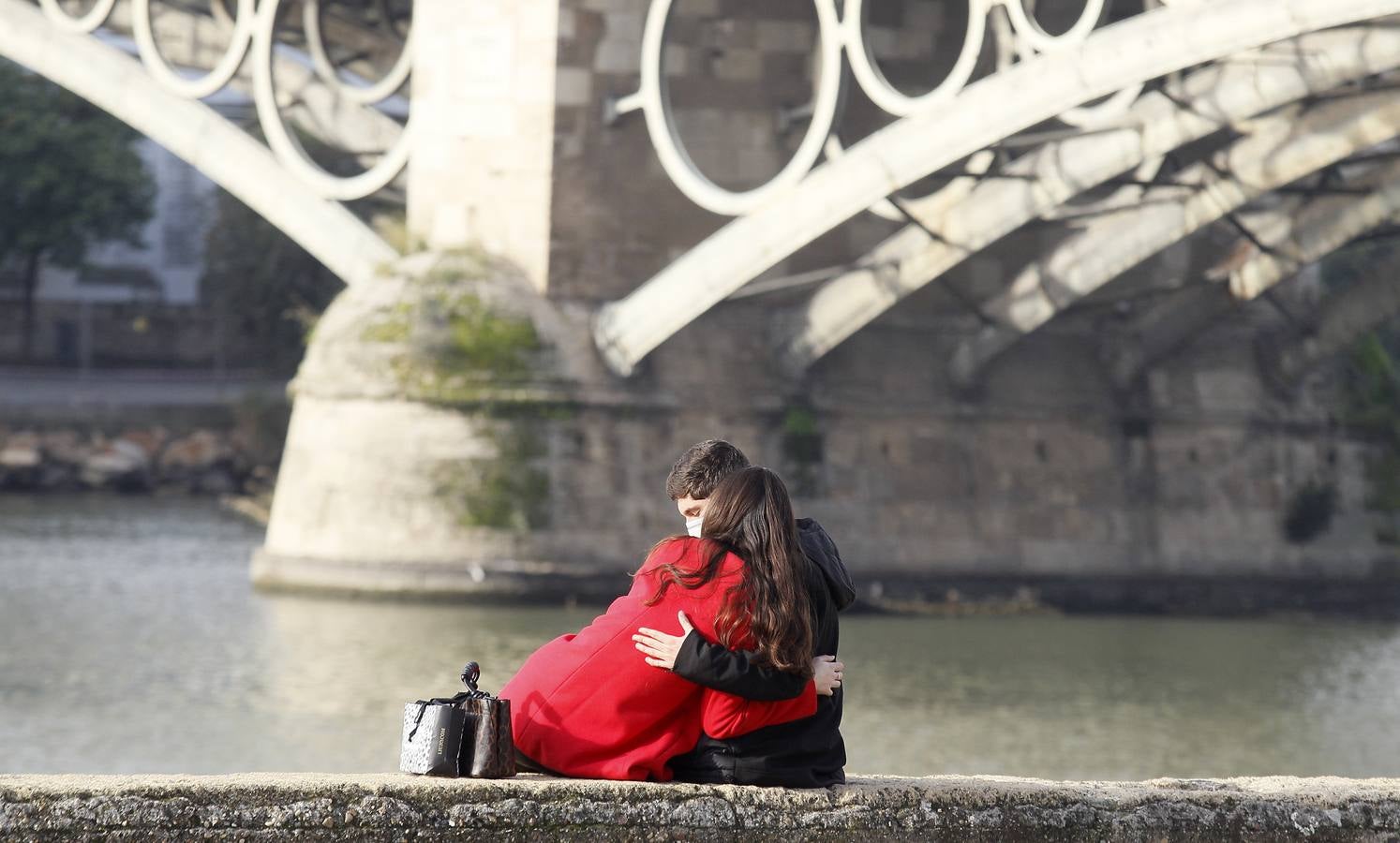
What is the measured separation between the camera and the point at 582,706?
421 centimetres

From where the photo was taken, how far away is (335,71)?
61.8 ft

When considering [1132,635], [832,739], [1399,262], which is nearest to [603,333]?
[1132,635]

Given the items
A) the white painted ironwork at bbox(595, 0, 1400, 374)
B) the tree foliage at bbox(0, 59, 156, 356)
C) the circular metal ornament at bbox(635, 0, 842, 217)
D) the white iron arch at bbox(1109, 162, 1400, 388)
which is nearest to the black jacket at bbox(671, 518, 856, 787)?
the white painted ironwork at bbox(595, 0, 1400, 374)

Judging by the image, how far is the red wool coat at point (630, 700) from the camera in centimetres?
417

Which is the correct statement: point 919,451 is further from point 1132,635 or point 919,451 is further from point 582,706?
point 582,706

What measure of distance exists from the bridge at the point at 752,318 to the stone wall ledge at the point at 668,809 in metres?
10.4

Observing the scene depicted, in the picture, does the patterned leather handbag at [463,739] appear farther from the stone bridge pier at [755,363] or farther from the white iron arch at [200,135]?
the white iron arch at [200,135]

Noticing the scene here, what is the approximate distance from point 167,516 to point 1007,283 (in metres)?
10.3

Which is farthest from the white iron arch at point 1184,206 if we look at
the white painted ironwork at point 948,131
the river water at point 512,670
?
the river water at point 512,670

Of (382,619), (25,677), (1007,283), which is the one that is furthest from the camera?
(1007,283)

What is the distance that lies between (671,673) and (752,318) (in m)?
13.0

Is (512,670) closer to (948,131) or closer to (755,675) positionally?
(948,131)

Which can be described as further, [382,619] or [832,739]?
[382,619]

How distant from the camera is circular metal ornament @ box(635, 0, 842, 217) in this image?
559 inches
